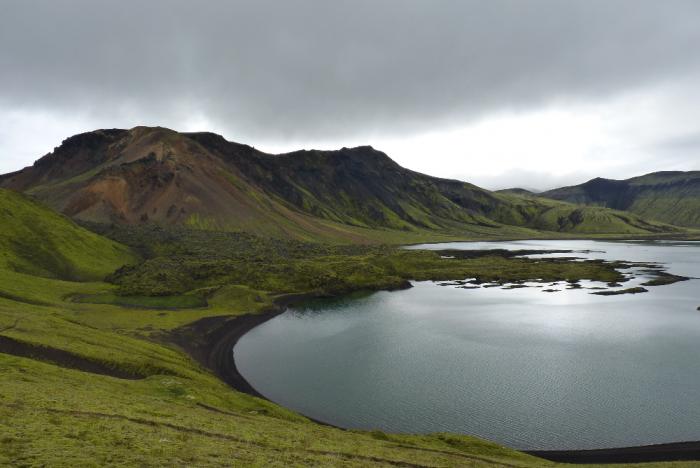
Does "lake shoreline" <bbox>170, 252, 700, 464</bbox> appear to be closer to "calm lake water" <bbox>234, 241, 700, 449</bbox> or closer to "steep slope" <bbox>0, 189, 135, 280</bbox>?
"calm lake water" <bbox>234, 241, 700, 449</bbox>

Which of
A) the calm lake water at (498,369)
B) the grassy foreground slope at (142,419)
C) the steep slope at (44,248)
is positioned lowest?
the calm lake water at (498,369)

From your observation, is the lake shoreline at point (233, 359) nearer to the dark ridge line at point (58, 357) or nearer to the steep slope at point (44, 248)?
the dark ridge line at point (58, 357)

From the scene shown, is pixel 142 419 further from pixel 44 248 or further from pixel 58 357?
pixel 44 248

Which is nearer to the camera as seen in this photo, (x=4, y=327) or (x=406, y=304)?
(x=4, y=327)

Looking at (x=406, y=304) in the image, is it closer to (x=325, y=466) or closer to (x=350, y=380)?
(x=350, y=380)

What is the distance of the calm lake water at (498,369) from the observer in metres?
59.4

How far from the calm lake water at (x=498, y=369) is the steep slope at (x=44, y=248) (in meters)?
98.2

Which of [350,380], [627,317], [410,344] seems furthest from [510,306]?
[350,380]

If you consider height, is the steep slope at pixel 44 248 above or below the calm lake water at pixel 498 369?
above

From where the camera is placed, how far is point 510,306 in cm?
14125

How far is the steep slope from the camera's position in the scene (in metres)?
164

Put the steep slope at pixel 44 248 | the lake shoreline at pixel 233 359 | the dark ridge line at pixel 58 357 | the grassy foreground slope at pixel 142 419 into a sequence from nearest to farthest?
the grassy foreground slope at pixel 142 419 < the lake shoreline at pixel 233 359 < the dark ridge line at pixel 58 357 < the steep slope at pixel 44 248

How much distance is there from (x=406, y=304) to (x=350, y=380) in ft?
243

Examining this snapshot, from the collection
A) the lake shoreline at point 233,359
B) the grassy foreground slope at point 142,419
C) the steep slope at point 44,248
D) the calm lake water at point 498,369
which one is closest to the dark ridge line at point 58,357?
the grassy foreground slope at point 142,419
